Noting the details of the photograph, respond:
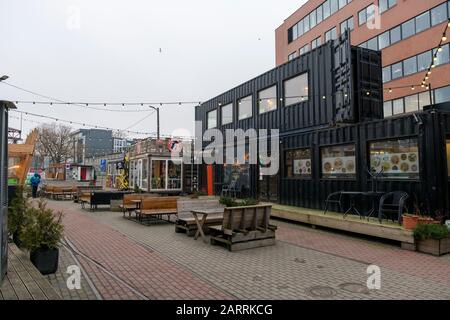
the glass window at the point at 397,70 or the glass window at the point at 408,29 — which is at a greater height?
the glass window at the point at 408,29

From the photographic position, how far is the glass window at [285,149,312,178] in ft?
42.2

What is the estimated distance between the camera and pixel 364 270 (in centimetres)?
636

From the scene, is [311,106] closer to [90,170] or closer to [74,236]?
[74,236]

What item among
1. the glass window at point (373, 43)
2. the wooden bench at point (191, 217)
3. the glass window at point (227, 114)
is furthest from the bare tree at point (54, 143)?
the wooden bench at point (191, 217)

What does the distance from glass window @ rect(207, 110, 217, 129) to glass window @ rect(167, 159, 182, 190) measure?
341 centimetres

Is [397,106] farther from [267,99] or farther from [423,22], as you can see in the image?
[267,99]

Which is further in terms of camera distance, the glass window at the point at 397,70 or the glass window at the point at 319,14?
the glass window at the point at 319,14

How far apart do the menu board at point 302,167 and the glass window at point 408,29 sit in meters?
19.1

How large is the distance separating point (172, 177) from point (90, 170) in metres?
23.8

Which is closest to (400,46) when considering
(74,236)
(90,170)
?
(74,236)

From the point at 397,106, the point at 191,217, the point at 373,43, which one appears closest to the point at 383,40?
the point at 373,43

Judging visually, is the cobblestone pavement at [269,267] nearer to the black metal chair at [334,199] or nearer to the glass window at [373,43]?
the black metal chair at [334,199]

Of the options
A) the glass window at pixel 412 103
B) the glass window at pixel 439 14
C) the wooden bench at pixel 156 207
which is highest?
the glass window at pixel 439 14

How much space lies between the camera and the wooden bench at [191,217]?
9.65 metres
